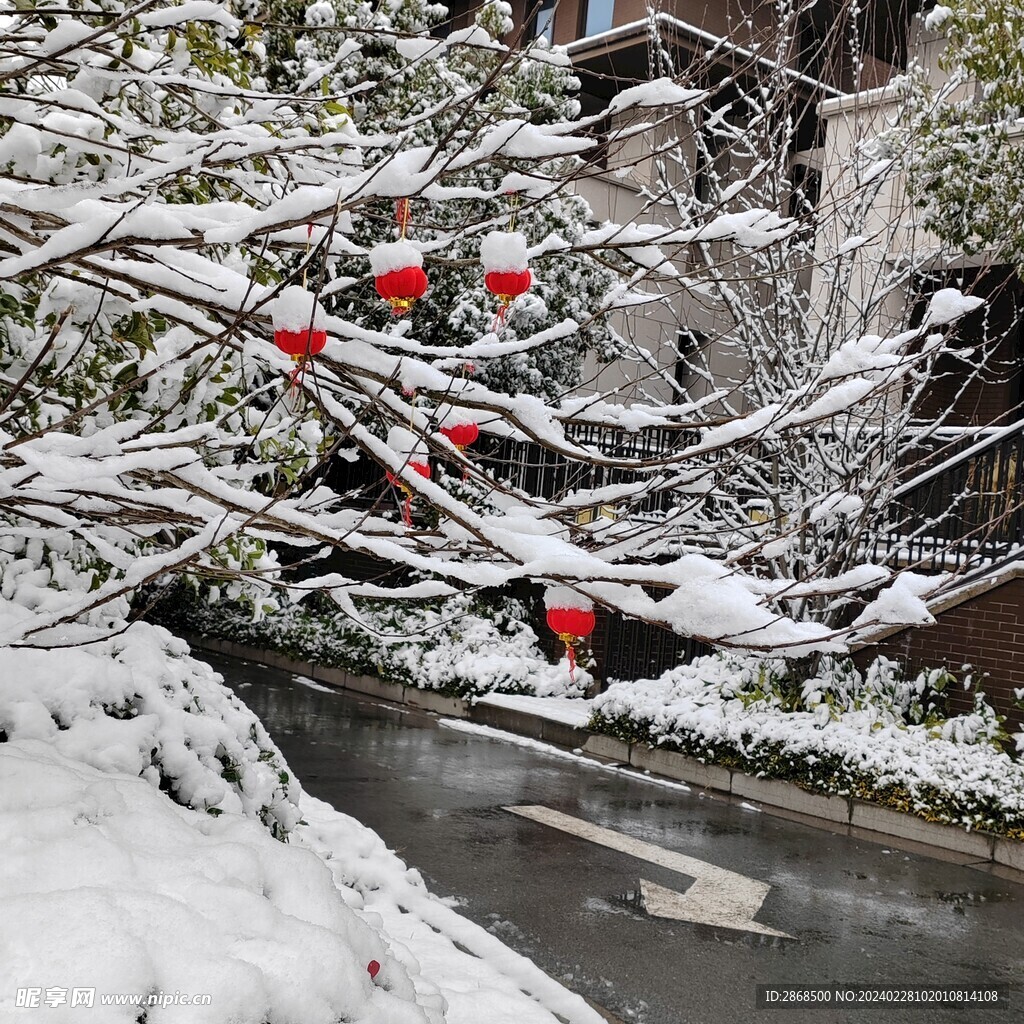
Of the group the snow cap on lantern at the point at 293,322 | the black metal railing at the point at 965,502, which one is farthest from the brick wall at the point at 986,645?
the snow cap on lantern at the point at 293,322

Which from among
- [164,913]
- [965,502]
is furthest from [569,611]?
[965,502]

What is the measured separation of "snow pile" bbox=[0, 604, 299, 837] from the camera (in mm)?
3717

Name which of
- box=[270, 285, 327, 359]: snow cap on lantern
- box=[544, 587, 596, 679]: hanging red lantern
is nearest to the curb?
box=[544, 587, 596, 679]: hanging red lantern

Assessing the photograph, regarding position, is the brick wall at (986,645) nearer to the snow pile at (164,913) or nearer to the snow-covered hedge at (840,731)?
the snow-covered hedge at (840,731)

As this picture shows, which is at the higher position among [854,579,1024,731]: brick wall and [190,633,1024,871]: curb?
[854,579,1024,731]: brick wall

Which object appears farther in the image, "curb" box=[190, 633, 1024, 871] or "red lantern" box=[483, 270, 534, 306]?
"curb" box=[190, 633, 1024, 871]

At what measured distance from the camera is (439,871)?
655 centimetres

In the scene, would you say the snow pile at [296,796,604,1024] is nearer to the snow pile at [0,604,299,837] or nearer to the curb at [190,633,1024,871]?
the snow pile at [0,604,299,837]

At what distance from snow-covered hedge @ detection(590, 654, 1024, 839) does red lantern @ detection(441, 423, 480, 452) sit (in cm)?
658

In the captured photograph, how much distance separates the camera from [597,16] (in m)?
21.8

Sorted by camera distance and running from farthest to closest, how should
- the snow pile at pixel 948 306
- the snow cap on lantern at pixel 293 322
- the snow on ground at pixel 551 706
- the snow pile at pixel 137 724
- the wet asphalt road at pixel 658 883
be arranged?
the snow on ground at pixel 551 706 → the wet asphalt road at pixel 658 883 → the snow pile at pixel 137 724 → the snow pile at pixel 948 306 → the snow cap on lantern at pixel 293 322

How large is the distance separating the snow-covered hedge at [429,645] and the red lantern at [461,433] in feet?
29.2

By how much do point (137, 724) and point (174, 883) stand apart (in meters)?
1.13

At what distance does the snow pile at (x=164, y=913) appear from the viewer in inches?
96.4
